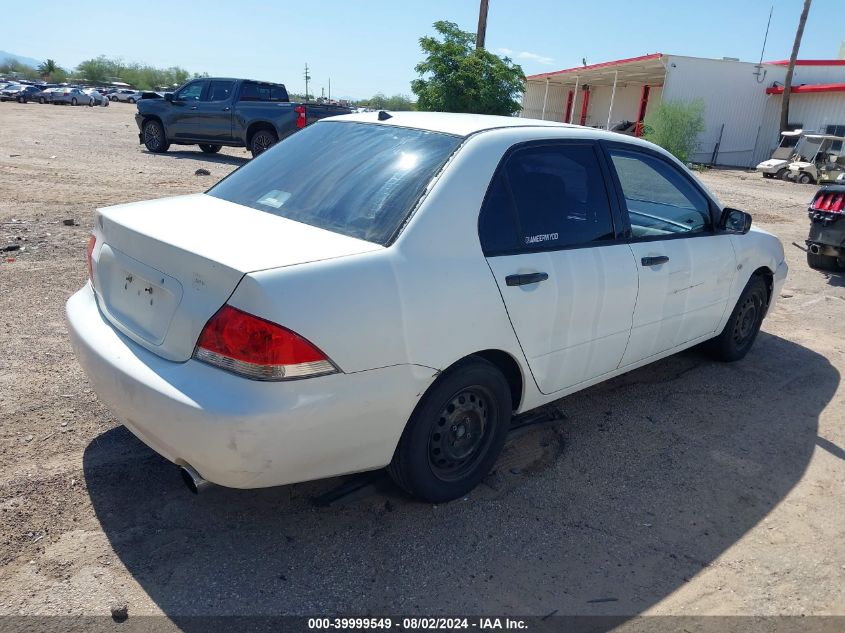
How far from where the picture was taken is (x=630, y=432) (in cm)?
414

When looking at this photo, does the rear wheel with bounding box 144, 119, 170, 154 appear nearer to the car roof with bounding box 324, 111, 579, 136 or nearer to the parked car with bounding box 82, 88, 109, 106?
the car roof with bounding box 324, 111, 579, 136

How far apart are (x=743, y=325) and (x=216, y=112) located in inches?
585

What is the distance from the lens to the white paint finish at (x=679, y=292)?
3961 mm

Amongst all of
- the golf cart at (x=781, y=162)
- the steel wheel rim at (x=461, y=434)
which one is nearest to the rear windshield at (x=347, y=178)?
the steel wheel rim at (x=461, y=434)

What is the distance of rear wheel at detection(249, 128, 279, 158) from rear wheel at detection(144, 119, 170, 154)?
3076mm

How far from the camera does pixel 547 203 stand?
3453 mm

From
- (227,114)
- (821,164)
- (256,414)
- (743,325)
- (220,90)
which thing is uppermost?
(220,90)

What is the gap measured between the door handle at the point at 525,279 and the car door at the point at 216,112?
15.2 meters

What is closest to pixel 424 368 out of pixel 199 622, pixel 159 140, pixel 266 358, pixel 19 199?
pixel 266 358

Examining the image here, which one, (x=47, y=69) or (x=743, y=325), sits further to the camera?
(x=47, y=69)

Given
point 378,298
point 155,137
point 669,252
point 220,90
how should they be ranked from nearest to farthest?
1. point 378,298
2. point 669,252
3. point 220,90
4. point 155,137

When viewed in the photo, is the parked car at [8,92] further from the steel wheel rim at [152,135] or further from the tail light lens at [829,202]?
the tail light lens at [829,202]

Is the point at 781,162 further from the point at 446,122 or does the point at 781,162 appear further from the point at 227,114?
the point at 446,122

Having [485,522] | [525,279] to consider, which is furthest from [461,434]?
[525,279]
